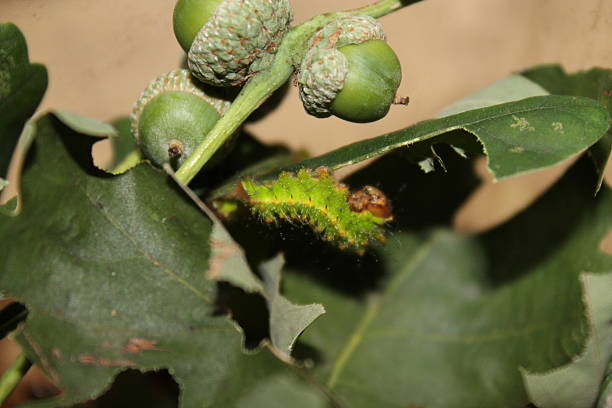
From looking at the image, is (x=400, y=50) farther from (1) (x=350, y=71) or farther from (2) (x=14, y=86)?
(2) (x=14, y=86)

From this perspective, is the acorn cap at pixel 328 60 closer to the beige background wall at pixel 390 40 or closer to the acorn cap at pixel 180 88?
the acorn cap at pixel 180 88

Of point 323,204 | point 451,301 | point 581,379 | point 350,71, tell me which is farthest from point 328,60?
point 451,301

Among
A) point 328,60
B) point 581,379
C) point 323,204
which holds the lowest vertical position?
point 581,379

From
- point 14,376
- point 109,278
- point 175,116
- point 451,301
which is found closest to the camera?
point 109,278

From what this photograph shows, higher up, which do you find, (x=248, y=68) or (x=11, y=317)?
(x=248, y=68)

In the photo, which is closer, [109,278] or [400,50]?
[109,278]

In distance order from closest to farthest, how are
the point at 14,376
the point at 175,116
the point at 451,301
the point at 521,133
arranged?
the point at 521,133 < the point at 175,116 < the point at 14,376 < the point at 451,301
